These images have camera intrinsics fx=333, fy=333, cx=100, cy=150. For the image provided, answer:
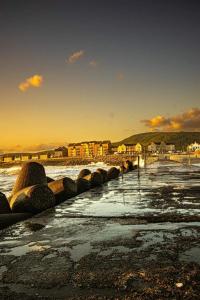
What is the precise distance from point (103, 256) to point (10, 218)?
142 inches

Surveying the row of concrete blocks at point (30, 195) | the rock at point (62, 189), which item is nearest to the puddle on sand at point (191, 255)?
the row of concrete blocks at point (30, 195)

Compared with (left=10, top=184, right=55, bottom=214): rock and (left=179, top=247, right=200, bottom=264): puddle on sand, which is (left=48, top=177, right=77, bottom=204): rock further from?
(left=179, top=247, right=200, bottom=264): puddle on sand

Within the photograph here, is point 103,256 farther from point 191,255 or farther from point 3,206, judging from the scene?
point 3,206

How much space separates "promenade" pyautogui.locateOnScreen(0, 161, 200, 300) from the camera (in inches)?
137

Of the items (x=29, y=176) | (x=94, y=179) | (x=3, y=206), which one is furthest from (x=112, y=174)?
(x=3, y=206)

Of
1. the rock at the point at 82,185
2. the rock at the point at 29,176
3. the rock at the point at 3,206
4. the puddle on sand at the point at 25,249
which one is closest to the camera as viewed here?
the puddle on sand at the point at 25,249

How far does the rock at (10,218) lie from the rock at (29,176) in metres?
2.04

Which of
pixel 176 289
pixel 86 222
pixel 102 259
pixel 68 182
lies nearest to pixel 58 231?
pixel 86 222

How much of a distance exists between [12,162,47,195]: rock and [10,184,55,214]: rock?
123 centimetres

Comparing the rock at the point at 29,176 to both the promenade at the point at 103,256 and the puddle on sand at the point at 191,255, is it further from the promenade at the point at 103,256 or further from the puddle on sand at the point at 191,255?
the puddle on sand at the point at 191,255

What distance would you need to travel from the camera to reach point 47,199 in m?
9.25

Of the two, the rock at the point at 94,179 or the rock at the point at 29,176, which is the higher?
the rock at the point at 29,176

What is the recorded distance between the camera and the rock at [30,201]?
8.51 metres

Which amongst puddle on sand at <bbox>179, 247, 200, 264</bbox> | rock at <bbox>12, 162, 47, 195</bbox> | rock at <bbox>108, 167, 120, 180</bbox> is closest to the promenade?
puddle on sand at <bbox>179, 247, 200, 264</bbox>
